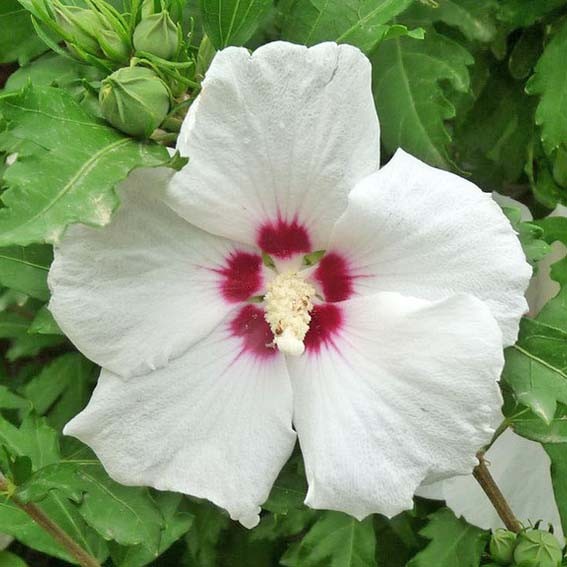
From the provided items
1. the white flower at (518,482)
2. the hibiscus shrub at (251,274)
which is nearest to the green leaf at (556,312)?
the hibiscus shrub at (251,274)

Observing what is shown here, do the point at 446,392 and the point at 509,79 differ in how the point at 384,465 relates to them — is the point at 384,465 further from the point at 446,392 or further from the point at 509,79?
the point at 509,79

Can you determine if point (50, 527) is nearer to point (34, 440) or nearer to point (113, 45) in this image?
point (34, 440)

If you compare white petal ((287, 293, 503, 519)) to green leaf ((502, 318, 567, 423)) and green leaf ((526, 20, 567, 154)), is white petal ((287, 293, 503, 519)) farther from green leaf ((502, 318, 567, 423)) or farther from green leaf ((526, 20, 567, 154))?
green leaf ((526, 20, 567, 154))

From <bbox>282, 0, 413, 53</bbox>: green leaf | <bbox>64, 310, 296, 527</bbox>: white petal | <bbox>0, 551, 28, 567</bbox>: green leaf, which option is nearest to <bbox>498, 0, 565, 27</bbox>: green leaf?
<bbox>282, 0, 413, 53</bbox>: green leaf

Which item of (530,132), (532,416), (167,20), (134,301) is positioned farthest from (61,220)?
(530,132)

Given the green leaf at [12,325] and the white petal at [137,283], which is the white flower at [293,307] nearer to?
the white petal at [137,283]

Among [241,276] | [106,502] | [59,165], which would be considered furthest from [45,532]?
[59,165]
